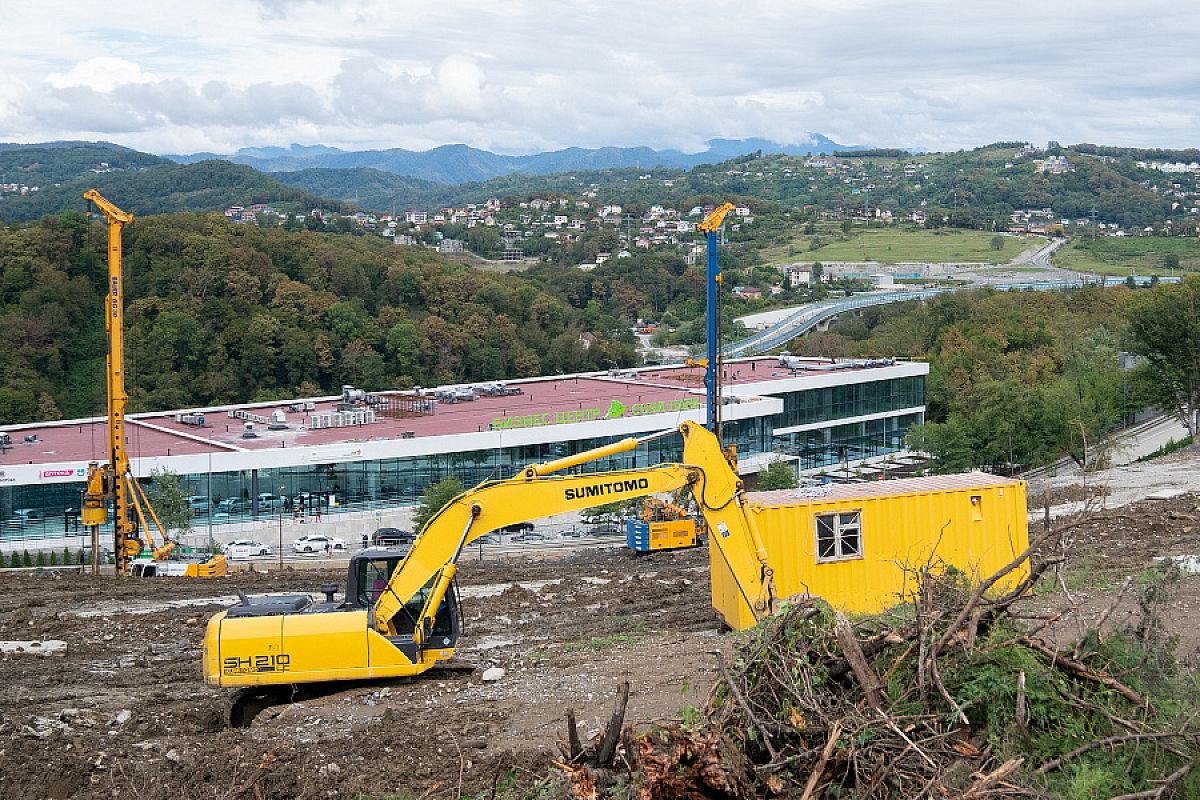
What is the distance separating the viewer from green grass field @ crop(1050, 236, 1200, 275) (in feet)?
412

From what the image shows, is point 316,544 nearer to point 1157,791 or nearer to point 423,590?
point 423,590

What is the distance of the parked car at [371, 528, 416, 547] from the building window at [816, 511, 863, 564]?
5.30 m

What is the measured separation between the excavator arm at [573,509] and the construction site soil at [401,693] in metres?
0.80

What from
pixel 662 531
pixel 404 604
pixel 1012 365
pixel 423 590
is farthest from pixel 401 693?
pixel 1012 365

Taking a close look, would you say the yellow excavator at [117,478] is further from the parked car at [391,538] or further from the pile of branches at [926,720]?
the pile of branches at [926,720]

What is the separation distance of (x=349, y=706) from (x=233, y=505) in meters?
29.8

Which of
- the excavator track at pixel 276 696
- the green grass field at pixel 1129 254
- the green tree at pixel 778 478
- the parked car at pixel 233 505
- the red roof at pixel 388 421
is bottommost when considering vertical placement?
the parked car at pixel 233 505

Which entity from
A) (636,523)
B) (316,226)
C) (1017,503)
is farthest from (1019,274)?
(1017,503)

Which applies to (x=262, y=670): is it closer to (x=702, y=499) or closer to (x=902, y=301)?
(x=702, y=499)

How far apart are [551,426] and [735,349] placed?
42419 mm

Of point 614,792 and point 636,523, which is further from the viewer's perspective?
point 636,523

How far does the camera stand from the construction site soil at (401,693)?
33.6 ft

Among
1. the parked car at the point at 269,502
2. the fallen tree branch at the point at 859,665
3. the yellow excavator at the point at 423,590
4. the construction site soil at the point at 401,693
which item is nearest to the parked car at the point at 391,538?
the yellow excavator at the point at 423,590

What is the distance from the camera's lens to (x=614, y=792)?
301 inches
